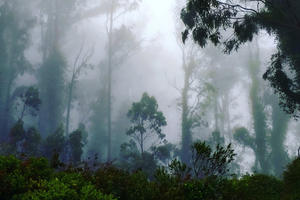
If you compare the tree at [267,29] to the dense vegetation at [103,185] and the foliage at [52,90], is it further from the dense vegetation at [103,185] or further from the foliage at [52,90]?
the foliage at [52,90]

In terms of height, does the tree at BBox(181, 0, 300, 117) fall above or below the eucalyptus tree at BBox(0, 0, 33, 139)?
below

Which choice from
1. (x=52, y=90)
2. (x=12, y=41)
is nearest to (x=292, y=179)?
(x=52, y=90)

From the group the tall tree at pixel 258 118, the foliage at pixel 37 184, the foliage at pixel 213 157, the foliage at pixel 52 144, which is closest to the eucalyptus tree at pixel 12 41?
the foliage at pixel 52 144

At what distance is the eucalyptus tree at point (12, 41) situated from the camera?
4759cm

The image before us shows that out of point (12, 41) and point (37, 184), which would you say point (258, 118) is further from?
point (12, 41)

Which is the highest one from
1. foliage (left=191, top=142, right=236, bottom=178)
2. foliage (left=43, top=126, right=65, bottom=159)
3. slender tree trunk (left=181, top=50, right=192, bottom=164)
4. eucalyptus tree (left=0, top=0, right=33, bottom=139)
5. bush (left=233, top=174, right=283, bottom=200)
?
eucalyptus tree (left=0, top=0, right=33, bottom=139)

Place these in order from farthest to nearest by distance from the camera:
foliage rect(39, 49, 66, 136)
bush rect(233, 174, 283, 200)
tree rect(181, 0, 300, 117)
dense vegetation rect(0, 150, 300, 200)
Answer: foliage rect(39, 49, 66, 136) < tree rect(181, 0, 300, 117) < bush rect(233, 174, 283, 200) < dense vegetation rect(0, 150, 300, 200)

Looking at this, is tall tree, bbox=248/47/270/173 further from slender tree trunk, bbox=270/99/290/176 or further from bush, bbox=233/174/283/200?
bush, bbox=233/174/283/200

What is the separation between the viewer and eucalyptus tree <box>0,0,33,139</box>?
47594mm

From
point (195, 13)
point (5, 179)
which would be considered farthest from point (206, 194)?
point (195, 13)

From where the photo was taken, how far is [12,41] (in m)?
50.2

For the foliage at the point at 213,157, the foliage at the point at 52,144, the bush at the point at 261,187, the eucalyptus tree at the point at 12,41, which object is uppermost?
the eucalyptus tree at the point at 12,41

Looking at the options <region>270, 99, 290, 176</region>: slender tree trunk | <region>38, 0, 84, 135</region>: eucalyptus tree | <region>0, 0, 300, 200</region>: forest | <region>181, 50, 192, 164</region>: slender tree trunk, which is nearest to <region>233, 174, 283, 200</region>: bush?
<region>0, 0, 300, 200</region>: forest

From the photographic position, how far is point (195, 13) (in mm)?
14344
